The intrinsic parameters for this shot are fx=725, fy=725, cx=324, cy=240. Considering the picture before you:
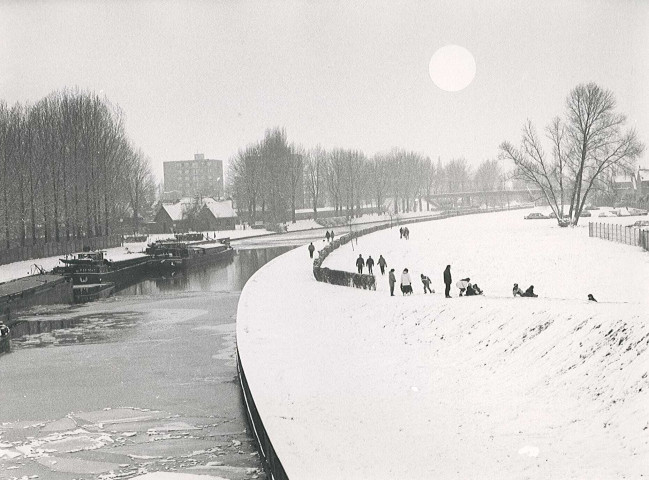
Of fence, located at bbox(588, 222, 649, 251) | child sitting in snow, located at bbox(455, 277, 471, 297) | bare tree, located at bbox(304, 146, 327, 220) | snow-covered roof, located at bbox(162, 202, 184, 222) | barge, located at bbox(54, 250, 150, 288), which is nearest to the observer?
child sitting in snow, located at bbox(455, 277, 471, 297)

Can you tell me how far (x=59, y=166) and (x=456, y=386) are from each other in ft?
183

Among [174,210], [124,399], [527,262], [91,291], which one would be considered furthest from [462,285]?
[174,210]

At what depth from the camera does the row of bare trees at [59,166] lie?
56.3m

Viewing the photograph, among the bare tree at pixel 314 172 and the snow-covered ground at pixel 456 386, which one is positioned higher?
the bare tree at pixel 314 172

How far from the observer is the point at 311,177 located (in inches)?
4589

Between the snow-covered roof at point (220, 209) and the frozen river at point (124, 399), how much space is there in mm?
70766

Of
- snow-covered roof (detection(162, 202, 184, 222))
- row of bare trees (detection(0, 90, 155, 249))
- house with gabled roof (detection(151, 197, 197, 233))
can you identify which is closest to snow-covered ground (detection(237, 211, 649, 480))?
row of bare trees (detection(0, 90, 155, 249))

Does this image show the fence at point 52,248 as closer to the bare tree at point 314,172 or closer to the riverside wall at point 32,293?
the riverside wall at point 32,293

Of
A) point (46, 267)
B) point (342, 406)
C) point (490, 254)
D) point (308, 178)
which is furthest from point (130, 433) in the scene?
point (308, 178)

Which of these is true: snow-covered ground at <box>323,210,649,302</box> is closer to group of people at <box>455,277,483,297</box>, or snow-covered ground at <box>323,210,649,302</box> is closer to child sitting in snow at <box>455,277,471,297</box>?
group of people at <box>455,277,483,297</box>

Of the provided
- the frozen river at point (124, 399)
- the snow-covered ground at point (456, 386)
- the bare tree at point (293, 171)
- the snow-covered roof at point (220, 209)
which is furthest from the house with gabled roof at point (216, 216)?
the snow-covered ground at point (456, 386)

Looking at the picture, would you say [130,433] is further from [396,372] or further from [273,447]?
[396,372]

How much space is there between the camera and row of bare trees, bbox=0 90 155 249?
56.3 meters

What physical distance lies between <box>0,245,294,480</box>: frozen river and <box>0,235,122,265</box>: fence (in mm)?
22778
